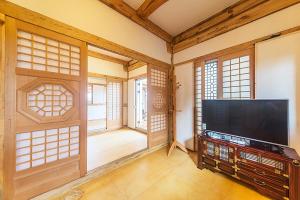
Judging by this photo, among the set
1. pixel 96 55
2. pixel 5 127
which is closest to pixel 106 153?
pixel 5 127

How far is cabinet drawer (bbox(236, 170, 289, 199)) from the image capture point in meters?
1.52

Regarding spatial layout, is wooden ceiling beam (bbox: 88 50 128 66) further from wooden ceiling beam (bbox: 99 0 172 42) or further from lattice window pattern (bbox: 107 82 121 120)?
wooden ceiling beam (bbox: 99 0 172 42)

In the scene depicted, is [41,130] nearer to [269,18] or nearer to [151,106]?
[151,106]

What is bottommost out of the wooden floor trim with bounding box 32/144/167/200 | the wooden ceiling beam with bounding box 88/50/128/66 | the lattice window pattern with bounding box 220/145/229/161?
the wooden floor trim with bounding box 32/144/167/200

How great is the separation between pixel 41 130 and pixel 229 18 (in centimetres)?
363

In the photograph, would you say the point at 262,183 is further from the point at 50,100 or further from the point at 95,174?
the point at 50,100

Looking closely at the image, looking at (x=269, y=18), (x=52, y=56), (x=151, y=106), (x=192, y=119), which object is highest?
(x=269, y=18)

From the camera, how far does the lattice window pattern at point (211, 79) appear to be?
2.75m

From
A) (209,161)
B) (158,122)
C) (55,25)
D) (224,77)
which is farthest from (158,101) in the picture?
(55,25)

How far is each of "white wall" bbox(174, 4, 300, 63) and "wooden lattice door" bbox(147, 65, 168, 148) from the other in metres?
0.95

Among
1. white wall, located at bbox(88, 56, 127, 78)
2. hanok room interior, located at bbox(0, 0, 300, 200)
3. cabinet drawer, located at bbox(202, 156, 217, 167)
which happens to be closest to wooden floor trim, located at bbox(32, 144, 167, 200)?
hanok room interior, located at bbox(0, 0, 300, 200)

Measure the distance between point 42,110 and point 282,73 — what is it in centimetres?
342

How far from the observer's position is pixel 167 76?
3537mm

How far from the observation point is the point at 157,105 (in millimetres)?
3291
